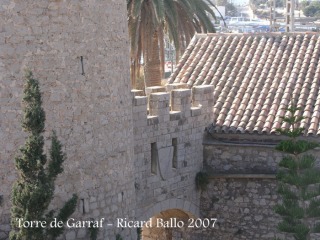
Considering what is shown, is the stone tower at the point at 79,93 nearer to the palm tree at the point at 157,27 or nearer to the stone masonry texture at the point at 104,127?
the stone masonry texture at the point at 104,127

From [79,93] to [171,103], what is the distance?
4365 mm

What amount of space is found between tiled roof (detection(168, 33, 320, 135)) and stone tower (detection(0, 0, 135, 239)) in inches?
159

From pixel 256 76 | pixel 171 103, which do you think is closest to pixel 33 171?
pixel 171 103

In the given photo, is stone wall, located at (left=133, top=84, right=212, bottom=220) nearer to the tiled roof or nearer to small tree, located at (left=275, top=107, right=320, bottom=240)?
the tiled roof

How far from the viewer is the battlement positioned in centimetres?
1327

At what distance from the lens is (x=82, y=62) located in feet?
34.3

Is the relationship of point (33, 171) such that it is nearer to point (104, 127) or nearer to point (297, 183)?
point (104, 127)

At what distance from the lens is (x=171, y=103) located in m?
14.6

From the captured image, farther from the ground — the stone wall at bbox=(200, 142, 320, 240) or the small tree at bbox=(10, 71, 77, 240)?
the small tree at bbox=(10, 71, 77, 240)

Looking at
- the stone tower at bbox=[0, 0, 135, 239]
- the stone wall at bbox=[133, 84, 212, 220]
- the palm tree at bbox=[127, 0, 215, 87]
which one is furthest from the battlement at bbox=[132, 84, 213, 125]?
the palm tree at bbox=[127, 0, 215, 87]

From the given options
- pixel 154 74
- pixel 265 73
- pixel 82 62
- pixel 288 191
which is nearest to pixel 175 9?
pixel 154 74

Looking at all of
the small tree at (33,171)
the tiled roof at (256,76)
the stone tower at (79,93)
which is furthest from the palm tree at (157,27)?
the small tree at (33,171)

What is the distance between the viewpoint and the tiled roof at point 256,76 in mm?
15039

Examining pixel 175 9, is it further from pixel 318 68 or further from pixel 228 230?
pixel 228 230
